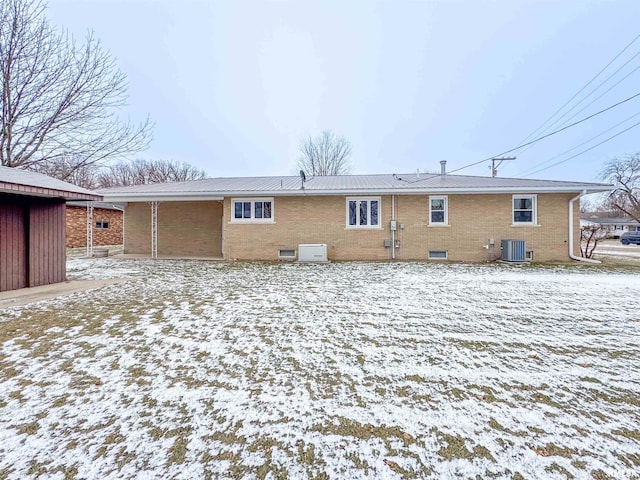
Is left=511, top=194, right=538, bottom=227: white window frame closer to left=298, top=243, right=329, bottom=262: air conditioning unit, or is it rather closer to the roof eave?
left=298, top=243, right=329, bottom=262: air conditioning unit

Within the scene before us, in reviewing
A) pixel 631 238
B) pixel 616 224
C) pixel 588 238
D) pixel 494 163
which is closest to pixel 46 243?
pixel 588 238

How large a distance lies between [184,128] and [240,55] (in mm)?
12842

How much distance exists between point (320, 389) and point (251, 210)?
10.6m

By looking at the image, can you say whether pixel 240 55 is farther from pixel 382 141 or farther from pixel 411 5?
pixel 382 141

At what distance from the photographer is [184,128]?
30.3m

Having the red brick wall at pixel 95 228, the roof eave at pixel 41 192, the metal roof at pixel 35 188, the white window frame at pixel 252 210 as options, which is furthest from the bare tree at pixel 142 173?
the metal roof at pixel 35 188

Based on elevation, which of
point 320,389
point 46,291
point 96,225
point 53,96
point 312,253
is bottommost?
point 320,389

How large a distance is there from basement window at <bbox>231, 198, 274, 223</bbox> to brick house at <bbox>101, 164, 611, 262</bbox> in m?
0.04

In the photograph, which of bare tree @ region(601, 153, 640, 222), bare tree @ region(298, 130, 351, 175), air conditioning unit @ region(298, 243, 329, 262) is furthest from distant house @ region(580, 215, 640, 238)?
air conditioning unit @ region(298, 243, 329, 262)

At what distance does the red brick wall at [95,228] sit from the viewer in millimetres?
18000

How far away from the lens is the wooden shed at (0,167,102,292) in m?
6.48

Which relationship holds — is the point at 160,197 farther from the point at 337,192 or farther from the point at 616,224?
the point at 616,224

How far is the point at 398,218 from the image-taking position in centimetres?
1213

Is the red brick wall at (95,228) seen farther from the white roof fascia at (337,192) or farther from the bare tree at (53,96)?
the white roof fascia at (337,192)
